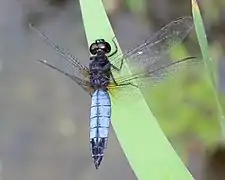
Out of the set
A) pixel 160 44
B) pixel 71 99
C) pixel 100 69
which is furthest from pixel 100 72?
pixel 71 99

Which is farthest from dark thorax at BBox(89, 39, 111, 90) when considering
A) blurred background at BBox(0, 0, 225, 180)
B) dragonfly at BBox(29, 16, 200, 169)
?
blurred background at BBox(0, 0, 225, 180)

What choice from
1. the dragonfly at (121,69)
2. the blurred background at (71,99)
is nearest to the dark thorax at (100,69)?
the dragonfly at (121,69)

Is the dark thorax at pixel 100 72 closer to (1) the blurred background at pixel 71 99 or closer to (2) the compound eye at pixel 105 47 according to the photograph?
(2) the compound eye at pixel 105 47

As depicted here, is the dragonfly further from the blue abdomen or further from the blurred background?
the blurred background

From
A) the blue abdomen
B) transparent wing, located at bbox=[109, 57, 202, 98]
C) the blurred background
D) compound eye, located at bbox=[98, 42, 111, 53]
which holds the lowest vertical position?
the blue abdomen

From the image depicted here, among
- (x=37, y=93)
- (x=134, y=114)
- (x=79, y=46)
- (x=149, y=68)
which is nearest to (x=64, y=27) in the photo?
(x=79, y=46)

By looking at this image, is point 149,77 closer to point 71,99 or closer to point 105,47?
point 105,47
